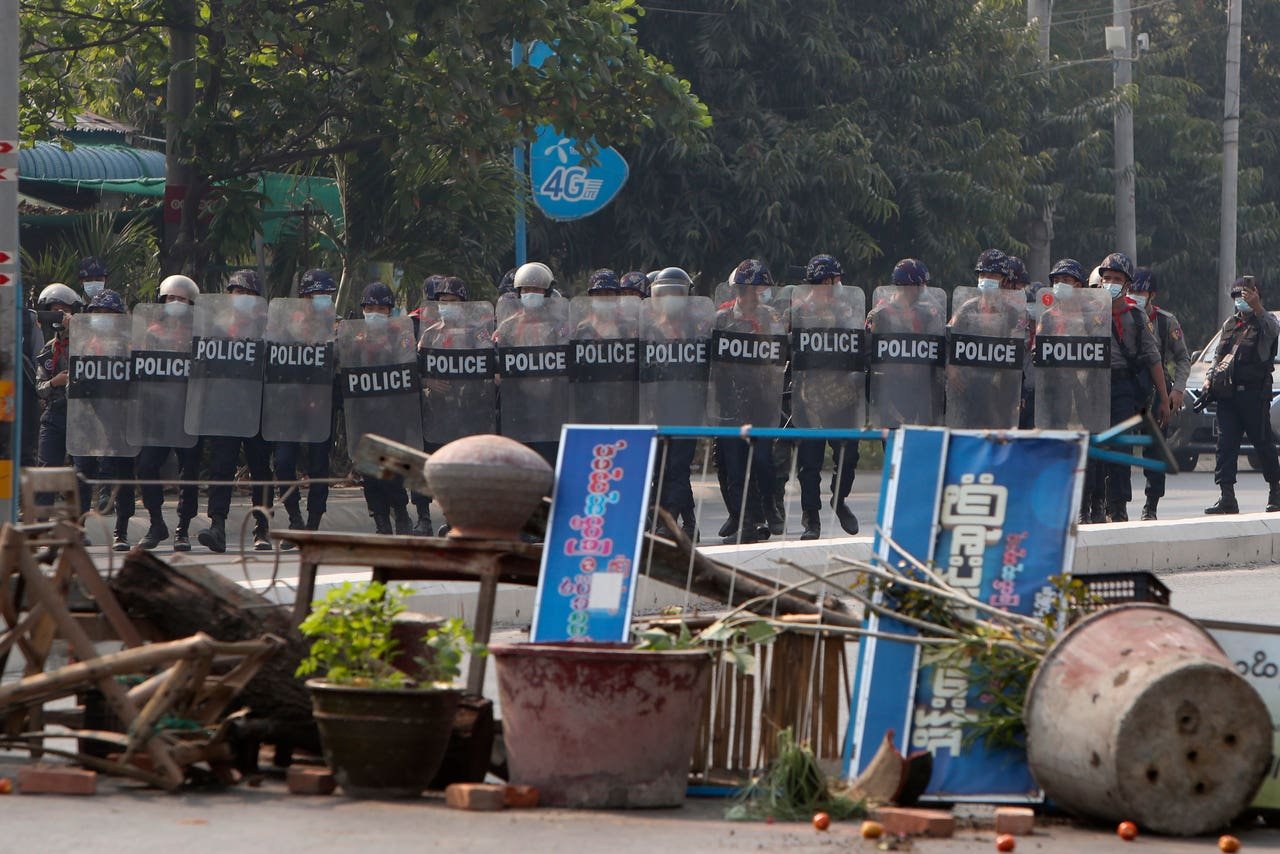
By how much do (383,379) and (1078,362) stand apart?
16.0 ft

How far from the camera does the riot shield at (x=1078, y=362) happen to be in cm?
1473

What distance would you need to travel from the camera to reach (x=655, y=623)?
7.41 metres

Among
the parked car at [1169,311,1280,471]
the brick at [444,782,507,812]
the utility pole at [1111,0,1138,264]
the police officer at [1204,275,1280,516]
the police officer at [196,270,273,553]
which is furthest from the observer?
the utility pole at [1111,0,1138,264]

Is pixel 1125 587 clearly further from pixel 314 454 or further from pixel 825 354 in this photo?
pixel 314 454

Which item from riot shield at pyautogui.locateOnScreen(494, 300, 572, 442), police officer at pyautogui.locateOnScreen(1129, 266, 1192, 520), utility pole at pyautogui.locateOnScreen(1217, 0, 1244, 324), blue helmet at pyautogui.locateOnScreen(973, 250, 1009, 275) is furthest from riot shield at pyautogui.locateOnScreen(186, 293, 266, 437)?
utility pole at pyautogui.locateOnScreen(1217, 0, 1244, 324)

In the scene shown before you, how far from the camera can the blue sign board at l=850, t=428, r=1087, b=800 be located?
6695mm

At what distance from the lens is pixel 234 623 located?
720 cm

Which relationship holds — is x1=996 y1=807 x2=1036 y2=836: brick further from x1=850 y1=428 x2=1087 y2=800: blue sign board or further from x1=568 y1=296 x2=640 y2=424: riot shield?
x1=568 y1=296 x2=640 y2=424: riot shield

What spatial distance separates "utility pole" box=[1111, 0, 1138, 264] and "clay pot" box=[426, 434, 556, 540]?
79.3 feet

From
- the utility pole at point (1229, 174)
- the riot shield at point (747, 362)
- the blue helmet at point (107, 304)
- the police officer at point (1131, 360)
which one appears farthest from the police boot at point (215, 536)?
the utility pole at point (1229, 174)

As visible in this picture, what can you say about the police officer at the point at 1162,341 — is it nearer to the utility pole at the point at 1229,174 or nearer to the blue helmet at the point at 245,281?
the blue helmet at the point at 245,281

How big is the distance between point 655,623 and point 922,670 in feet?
3.53

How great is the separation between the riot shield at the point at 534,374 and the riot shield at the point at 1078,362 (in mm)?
3403

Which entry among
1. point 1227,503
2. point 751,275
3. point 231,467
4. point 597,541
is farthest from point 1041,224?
point 597,541
